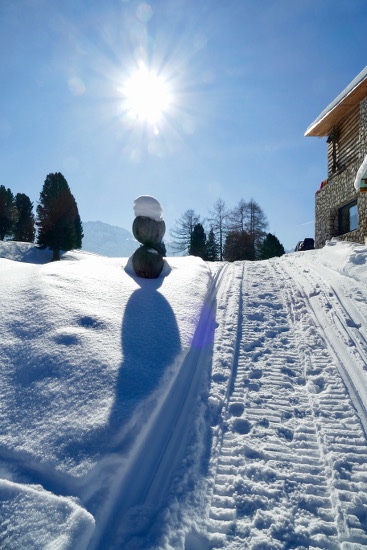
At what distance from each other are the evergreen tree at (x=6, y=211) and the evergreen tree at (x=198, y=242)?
17954mm

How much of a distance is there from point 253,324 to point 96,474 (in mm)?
3612

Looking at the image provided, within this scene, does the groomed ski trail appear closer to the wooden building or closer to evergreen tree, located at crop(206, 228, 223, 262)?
the wooden building

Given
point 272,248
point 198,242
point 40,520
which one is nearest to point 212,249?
point 198,242

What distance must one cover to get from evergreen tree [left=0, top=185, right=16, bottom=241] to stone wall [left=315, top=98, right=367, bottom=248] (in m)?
27.2

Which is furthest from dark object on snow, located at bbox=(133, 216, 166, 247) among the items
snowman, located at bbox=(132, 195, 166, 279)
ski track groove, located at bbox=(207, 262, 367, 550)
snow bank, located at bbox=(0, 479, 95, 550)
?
snow bank, located at bbox=(0, 479, 95, 550)

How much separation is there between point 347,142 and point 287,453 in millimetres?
15298

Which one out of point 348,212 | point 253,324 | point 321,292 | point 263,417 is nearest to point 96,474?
point 263,417

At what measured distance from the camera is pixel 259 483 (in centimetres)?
240

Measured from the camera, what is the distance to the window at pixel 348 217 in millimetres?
12836

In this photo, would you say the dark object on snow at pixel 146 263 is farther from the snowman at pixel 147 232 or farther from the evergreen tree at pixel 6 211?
the evergreen tree at pixel 6 211

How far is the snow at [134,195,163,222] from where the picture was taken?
7691 mm

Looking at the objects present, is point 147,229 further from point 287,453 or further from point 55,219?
point 55,219

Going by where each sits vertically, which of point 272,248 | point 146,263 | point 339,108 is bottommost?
point 146,263

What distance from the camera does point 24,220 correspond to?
31047 millimetres
